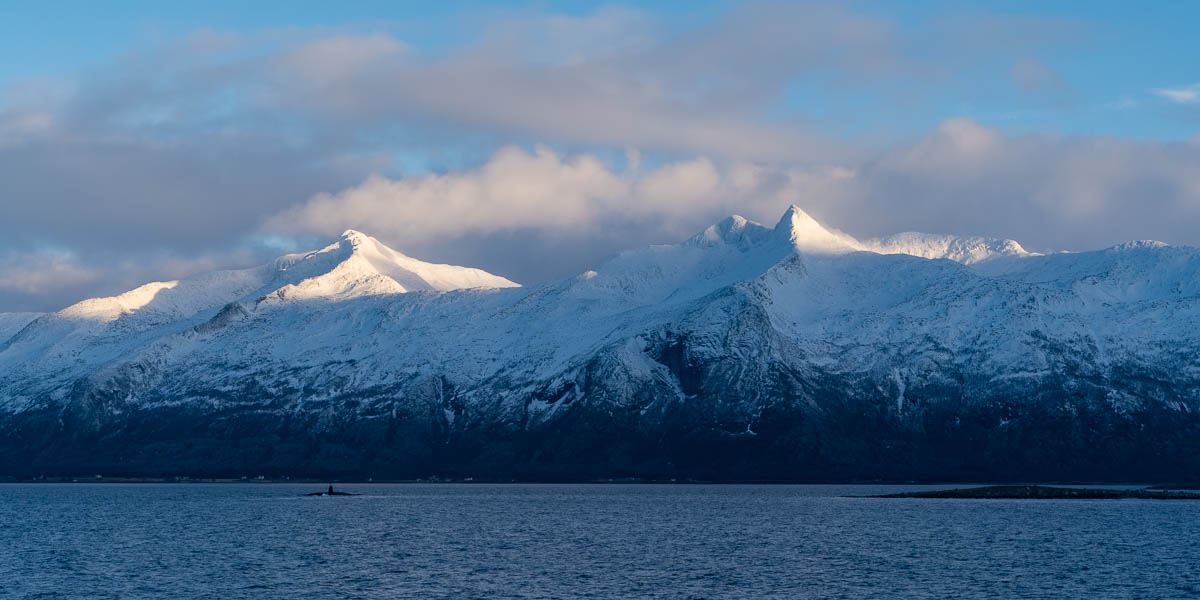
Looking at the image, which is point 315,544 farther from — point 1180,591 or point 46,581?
point 1180,591

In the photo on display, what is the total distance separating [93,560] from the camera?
16600cm

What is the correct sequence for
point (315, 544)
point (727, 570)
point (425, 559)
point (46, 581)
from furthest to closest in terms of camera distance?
point (315, 544) < point (425, 559) < point (727, 570) < point (46, 581)

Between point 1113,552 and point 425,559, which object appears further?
point 1113,552

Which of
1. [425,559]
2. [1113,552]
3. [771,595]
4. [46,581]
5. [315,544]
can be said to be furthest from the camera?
A: [315,544]

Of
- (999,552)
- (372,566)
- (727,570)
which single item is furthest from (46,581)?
(999,552)

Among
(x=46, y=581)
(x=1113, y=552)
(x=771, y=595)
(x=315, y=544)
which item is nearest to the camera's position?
(x=771, y=595)

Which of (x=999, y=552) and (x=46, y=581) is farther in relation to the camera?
(x=999, y=552)

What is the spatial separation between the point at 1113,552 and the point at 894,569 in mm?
37494

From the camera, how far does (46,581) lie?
5664 inches

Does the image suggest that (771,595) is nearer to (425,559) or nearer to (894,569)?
(894,569)

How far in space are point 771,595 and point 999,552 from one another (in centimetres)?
5373

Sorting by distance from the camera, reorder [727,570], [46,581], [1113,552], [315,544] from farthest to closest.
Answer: [315,544] → [1113,552] → [727,570] → [46,581]

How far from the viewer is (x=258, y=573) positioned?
151500mm

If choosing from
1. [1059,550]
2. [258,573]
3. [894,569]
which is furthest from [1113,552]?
[258,573]
